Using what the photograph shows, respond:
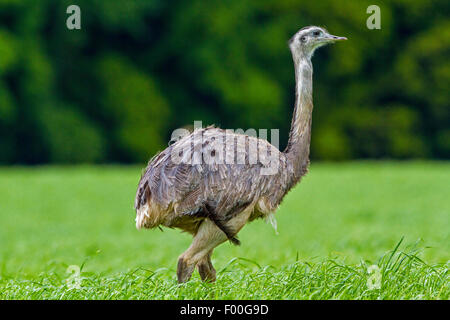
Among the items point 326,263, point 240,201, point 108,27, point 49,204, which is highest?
point 108,27

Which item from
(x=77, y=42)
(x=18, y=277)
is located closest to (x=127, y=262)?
(x=18, y=277)

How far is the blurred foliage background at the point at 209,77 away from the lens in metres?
29.2

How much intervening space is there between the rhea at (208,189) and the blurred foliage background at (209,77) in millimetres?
23429

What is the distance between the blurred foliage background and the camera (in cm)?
2919

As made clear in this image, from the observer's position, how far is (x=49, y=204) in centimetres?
1686

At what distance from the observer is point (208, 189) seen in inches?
205

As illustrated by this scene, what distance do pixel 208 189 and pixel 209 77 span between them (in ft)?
82.8

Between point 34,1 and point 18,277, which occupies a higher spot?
point 34,1

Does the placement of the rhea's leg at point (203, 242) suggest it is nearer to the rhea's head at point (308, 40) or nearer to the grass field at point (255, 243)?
Answer: the grass field at point (255, 243)

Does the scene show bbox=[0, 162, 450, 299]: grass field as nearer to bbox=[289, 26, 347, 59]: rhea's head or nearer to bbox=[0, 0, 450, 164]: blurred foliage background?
bbox=[289, 26, 347, 59]: rhea's head

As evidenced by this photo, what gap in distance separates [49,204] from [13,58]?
12.2m

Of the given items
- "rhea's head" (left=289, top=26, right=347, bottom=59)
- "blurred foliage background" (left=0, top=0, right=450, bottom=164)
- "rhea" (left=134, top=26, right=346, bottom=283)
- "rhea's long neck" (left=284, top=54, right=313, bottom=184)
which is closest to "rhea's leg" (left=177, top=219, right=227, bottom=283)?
"rhea" (left=134, top=26, right=346, bottom=283)

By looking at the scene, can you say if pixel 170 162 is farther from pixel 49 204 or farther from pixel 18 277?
pixel 49 204

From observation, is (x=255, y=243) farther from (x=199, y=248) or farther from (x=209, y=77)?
(x=209, y=77)
